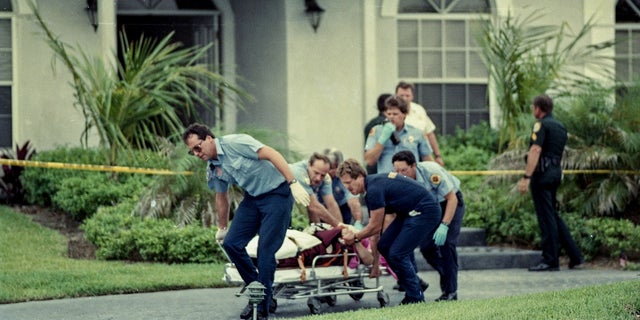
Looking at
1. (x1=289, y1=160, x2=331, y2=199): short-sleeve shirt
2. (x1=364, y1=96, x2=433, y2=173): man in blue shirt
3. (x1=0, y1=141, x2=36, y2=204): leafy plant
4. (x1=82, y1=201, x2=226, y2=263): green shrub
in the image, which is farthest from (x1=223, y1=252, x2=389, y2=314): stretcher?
(x1=0, y1=141, x2=36, y2=204): leafy plant

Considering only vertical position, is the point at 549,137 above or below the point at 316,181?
above

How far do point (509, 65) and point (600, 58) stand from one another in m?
2.07

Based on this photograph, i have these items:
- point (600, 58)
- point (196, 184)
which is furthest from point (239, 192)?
point (600, 58)

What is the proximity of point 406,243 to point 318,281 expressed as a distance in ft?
2.59

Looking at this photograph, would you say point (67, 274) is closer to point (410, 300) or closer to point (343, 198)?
point (343, 198)

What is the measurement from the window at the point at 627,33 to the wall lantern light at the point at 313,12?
4616 millimetres

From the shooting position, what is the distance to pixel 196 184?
1521cm

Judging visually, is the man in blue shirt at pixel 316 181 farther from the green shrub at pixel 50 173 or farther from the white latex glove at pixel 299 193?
the green shrub at pixel 50 173

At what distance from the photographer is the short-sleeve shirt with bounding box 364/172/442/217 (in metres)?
10.9

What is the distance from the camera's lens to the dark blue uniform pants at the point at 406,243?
36.5ft

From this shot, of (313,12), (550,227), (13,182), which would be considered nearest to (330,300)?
(550,227)

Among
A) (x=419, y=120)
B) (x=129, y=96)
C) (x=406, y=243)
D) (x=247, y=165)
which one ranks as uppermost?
(x=129, y=96)

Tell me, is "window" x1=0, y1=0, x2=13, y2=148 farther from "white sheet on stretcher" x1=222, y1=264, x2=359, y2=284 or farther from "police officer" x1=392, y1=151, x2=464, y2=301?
"police officer" x1=392, y1=151, x2=464, y2=301

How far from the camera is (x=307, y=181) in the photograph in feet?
37.4
